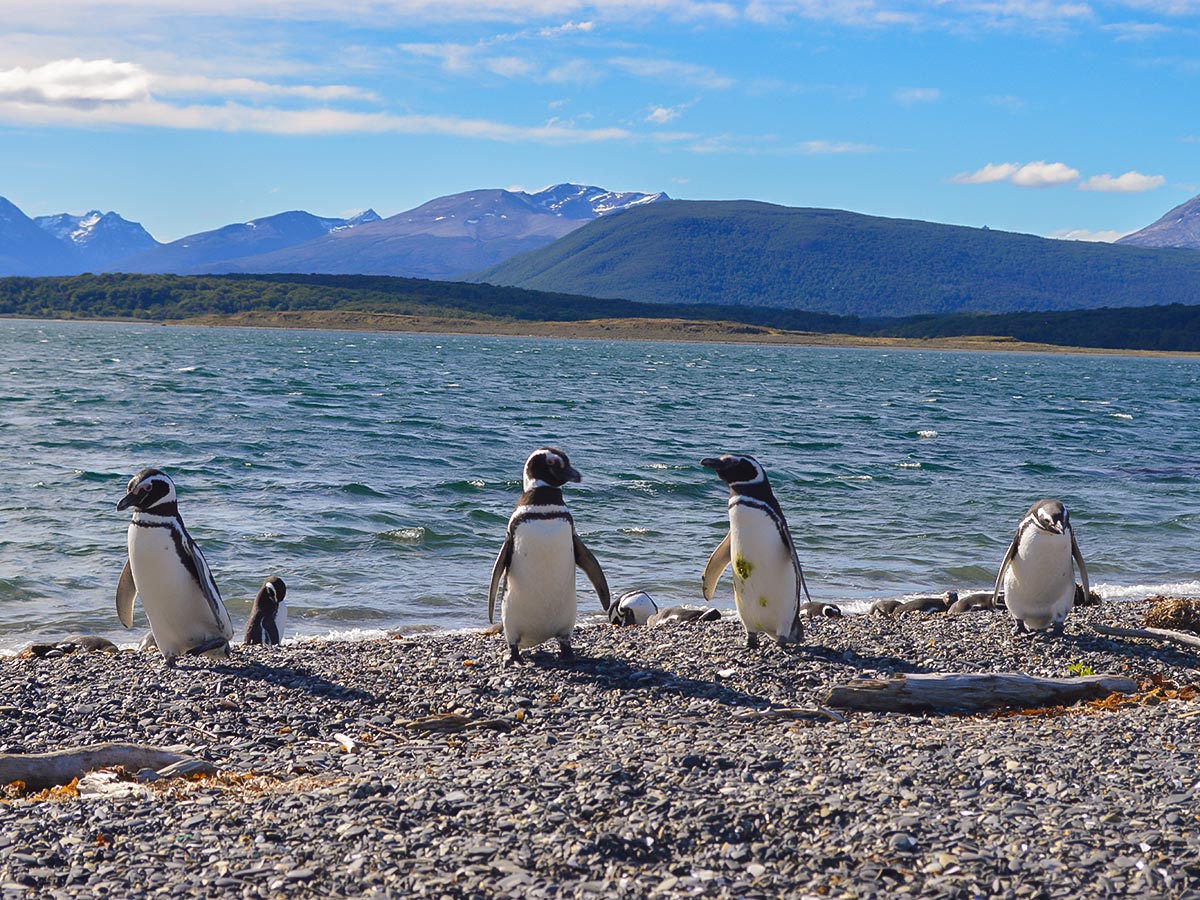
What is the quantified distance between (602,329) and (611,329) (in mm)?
1181

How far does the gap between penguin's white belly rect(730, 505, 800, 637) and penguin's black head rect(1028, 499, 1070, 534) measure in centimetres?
205

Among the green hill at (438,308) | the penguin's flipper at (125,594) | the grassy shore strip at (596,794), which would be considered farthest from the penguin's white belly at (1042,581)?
the green hill at (438,308)

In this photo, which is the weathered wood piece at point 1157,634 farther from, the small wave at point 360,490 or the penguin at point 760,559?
the small wave at point 360,490

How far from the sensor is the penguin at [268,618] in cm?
1043

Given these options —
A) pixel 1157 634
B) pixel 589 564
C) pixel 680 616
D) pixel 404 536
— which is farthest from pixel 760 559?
pixel 404 536

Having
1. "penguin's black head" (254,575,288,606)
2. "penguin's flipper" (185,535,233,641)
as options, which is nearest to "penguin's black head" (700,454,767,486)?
"penguin's flipper" (185,535,233,641)

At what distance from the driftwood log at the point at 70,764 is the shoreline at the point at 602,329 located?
5864 inches

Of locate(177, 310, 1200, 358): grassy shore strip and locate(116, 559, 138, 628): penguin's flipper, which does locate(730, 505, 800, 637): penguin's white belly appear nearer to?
locate(116, 559, 138, 628): penguin's flipper

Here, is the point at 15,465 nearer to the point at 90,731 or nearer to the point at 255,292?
the point at 90,731

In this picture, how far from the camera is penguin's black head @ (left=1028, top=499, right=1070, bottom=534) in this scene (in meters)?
9.52

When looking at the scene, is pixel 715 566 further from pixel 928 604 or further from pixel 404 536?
pixel 404 536

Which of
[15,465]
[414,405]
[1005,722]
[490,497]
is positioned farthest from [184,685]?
[414,405]

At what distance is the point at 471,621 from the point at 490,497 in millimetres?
8515

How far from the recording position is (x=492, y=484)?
74.3 feet
